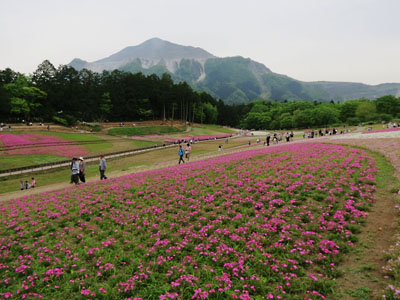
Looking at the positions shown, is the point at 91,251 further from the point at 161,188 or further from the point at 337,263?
the point at 337,263

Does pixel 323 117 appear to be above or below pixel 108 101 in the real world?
below

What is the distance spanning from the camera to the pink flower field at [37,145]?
1704 inches

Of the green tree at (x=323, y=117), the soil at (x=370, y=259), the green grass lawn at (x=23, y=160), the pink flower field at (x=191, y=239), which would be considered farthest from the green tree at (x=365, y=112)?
the green grass lawn at (x=23, y=160)

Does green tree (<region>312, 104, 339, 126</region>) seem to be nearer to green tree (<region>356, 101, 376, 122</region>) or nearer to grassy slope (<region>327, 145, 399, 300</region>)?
green tree (<region>356, 101, 376, 122</region>)

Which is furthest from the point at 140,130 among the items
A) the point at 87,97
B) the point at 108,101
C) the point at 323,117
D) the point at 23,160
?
the point at 323,117

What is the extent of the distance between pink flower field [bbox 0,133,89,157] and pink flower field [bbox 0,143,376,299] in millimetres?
35606

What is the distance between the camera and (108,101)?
92.6 meters

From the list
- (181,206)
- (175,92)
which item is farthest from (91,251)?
(175,92)

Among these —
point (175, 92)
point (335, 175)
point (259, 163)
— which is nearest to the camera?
point (335, 175)

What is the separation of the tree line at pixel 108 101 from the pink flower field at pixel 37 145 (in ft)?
72.0

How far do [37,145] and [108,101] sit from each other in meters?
48.9

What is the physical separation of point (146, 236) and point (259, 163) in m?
12.8

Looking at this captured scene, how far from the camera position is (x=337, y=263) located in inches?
276

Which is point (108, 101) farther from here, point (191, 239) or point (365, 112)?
point (365, 112)
